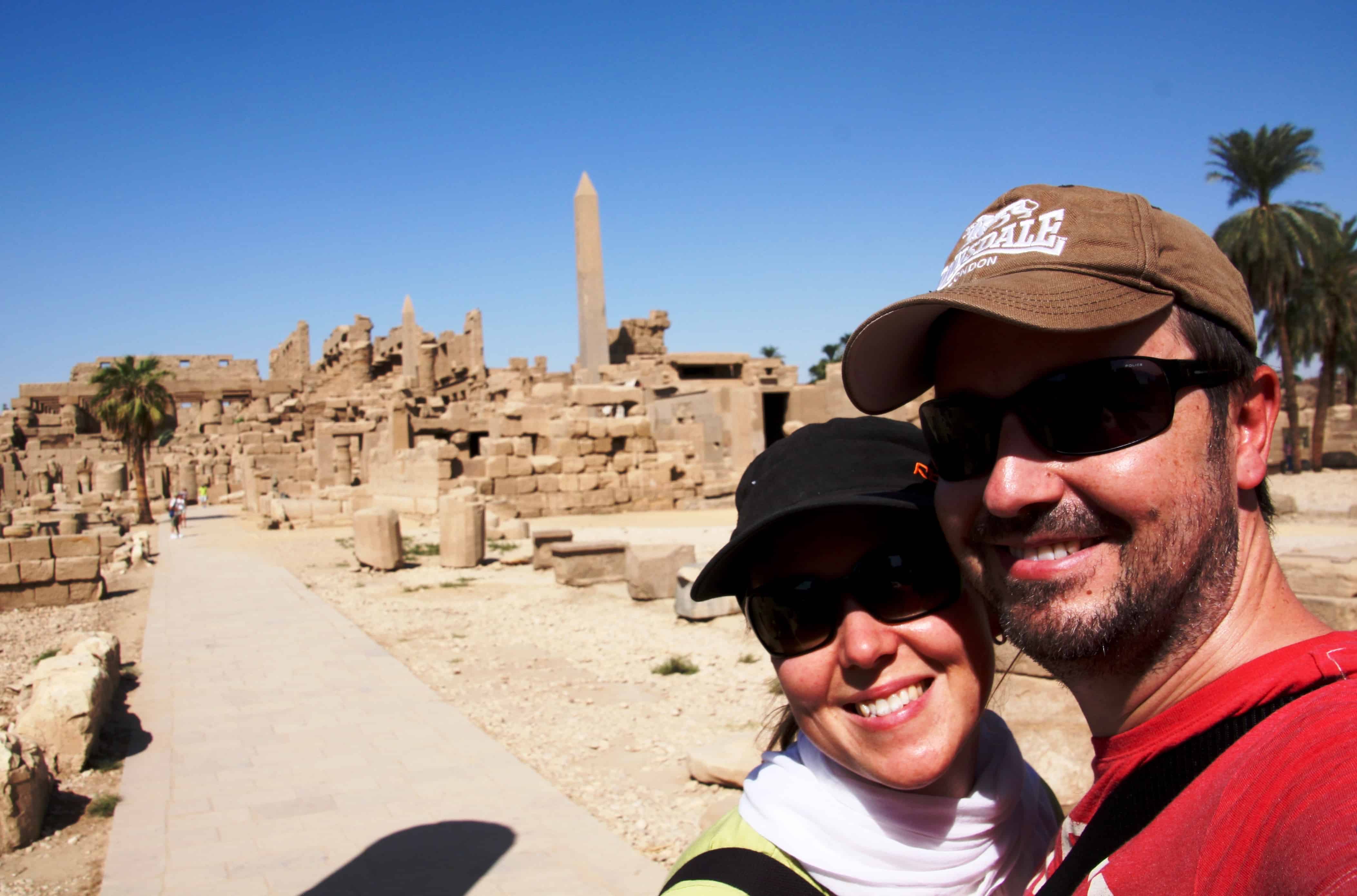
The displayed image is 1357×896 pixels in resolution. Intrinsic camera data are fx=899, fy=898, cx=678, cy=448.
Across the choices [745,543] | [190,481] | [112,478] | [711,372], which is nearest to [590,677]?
[745,543]

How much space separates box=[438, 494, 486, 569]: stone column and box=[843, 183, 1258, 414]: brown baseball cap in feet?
41.7

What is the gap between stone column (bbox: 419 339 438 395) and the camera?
124 ft

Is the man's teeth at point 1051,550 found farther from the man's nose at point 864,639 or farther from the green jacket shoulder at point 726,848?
the green jacket shoulder at point 726,848

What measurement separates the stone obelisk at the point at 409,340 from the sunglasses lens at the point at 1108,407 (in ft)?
129

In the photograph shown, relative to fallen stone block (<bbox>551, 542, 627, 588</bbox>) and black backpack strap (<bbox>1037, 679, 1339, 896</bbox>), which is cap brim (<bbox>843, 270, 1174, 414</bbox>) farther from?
fallen stone block (<bbox>551, 542, 627, 588</bbox>)

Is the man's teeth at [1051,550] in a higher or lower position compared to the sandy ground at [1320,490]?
higher

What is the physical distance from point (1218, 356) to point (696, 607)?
8314 millimetres

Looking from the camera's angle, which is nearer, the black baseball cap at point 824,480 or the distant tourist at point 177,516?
the black baseball cap at point 824,480

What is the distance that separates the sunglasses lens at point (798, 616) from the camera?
1.55 metres

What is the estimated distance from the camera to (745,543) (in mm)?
1546

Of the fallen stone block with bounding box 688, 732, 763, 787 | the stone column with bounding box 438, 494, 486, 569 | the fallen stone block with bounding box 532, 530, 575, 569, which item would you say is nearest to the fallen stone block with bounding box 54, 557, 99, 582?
the stone column with bounding box 438, 494, 486, 569

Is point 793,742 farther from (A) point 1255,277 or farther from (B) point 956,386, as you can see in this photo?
(A) point 1255,277

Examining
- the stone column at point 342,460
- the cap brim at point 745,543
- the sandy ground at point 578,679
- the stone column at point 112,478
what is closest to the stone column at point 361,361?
the stone column at point 112,478

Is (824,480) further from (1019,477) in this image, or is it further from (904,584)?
(1019,477)
